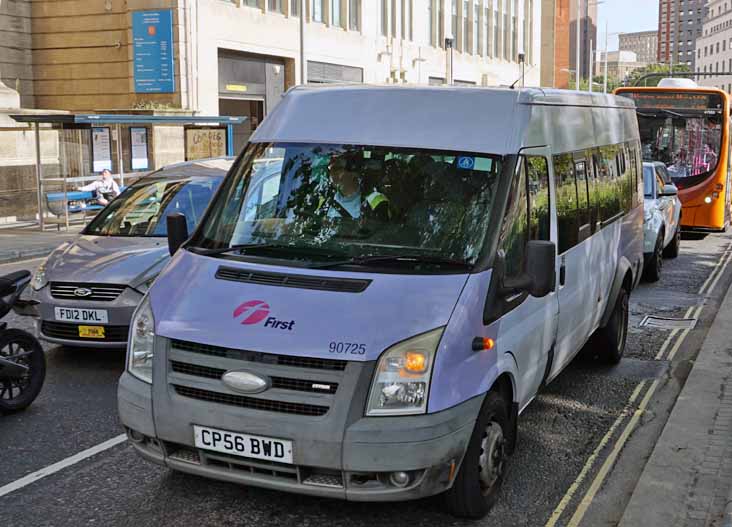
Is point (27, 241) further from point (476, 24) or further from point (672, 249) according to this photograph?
point (476, 24)

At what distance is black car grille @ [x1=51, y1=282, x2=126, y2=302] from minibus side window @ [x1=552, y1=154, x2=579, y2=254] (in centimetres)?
370

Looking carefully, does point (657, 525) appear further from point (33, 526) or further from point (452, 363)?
point (33, 526)

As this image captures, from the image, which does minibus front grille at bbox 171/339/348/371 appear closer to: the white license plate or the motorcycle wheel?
the motorcycle wheel

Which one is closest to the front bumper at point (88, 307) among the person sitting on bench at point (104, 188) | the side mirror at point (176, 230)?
the side mirror at point (176, 230)

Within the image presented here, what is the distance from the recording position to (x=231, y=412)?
4.36 metres

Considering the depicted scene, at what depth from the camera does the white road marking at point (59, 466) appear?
527 cm

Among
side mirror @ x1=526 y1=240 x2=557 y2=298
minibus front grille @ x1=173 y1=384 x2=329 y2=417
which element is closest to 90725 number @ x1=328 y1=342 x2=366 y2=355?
minibus front grille @ x1=173 y1=384 x2=329 y2=417

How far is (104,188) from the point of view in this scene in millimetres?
22328

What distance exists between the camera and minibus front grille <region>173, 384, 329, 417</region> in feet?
14.0

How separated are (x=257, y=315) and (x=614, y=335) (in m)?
4.50

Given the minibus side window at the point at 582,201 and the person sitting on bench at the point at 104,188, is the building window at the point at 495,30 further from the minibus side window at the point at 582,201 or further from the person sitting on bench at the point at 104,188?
the minibus side window at the point at 582,201

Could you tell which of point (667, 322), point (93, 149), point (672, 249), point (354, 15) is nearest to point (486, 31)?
point (354, 15)

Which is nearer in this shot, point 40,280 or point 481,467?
point 481,467

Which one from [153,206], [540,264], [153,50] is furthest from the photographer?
[153,50]
